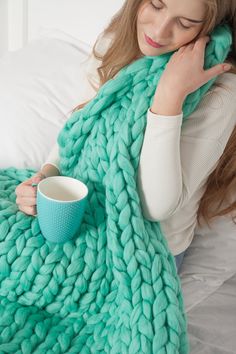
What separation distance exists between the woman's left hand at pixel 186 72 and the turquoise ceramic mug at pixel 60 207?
19 cm

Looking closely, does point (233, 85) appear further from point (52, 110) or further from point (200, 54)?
point (52, 110)

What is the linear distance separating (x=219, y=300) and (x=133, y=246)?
0.34 meters

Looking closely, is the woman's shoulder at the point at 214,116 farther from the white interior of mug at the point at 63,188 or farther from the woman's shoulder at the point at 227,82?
the white interior of mug at the point at 63,188

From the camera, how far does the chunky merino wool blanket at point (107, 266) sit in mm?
716

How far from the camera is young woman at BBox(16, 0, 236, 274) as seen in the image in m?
0.73

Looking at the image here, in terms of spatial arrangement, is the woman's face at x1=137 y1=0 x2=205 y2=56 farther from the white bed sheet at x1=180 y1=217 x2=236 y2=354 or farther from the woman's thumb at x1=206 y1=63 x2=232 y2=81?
the white bed sheet at x1=180 y1=217 x2=236 y2=354

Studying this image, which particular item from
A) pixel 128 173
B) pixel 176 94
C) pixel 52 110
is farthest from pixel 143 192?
pixel 52 110

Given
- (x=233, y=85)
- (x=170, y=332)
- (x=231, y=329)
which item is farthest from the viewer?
(x=231, y=329)

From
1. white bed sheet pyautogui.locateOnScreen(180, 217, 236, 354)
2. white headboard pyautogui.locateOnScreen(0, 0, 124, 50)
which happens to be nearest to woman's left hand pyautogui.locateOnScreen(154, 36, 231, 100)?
white bed sheet pyautogui.locateOnScreen(180, 217, 236, 354)

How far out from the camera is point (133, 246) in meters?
0.73

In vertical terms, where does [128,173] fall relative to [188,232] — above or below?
above

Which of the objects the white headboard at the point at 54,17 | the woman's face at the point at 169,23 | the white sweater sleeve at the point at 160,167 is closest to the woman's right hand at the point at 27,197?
the white sweater sleeve at the point at 160,167

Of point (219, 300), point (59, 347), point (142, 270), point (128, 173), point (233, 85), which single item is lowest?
point (219, 300)

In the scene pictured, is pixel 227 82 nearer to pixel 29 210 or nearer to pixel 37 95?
pixel 29 210
